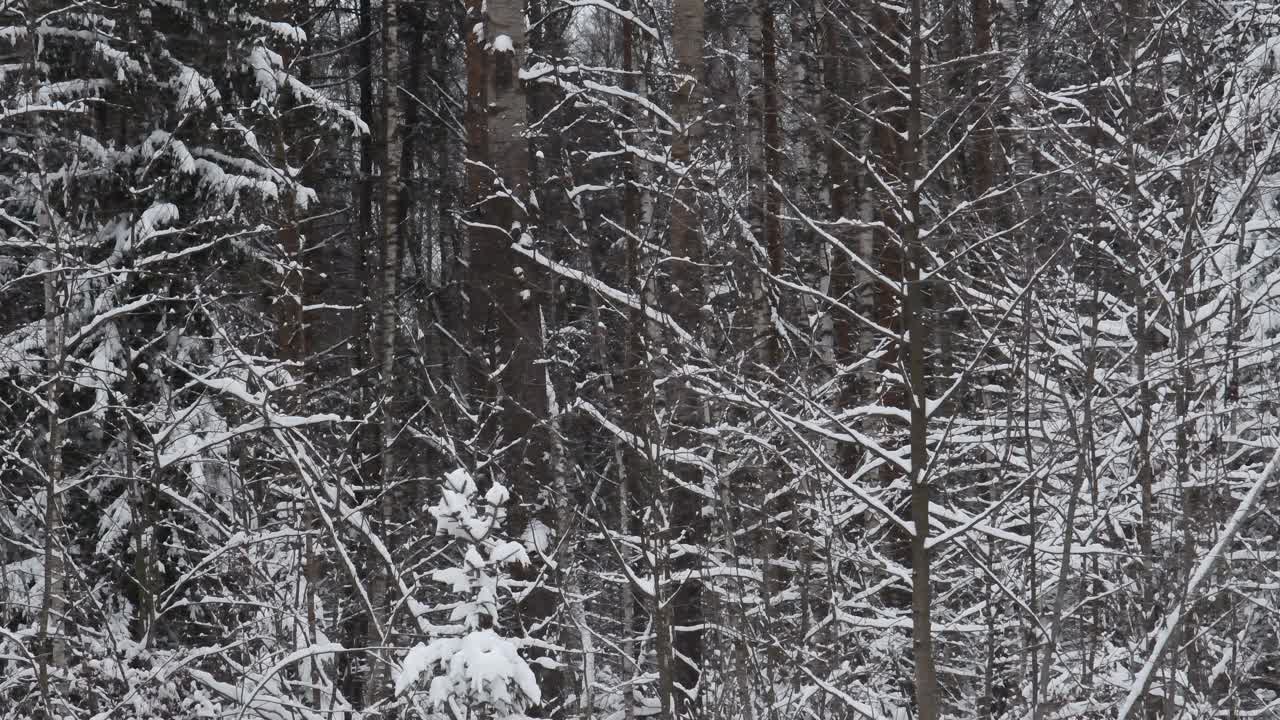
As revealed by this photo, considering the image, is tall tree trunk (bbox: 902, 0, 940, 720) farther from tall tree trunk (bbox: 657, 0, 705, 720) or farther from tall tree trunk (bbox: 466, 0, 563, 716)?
tall tree trunk (bbox: 466, 0, 563, 716)

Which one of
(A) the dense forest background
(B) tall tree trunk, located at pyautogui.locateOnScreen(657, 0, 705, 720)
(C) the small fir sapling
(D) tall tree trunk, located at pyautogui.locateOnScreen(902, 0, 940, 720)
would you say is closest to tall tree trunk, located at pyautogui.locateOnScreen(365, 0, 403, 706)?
(A) the dense forest background

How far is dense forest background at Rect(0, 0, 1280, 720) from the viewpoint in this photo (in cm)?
536

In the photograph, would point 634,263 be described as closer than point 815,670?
No

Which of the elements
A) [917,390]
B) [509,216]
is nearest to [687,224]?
[509,216]

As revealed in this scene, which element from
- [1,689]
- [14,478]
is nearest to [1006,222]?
[1,689]

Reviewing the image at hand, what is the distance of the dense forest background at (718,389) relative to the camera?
536 cm

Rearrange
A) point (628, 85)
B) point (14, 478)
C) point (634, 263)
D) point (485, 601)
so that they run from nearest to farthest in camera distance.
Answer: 1. point (485, 601)
2. point (634, 263)
3. point (14, 478)
4. point (628, 85)

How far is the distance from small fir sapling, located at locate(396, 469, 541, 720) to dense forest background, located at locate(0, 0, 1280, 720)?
0.07 feet

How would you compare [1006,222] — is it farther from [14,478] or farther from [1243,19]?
[14,478]

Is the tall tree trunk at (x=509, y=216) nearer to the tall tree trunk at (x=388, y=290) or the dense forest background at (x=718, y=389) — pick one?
the dense forest background at (x=718, y=389)

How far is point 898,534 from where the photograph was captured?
8.88 meters

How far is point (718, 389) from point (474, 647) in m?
2.71

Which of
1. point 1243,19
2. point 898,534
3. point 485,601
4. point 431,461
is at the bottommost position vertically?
point 431,461

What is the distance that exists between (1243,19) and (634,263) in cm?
460
